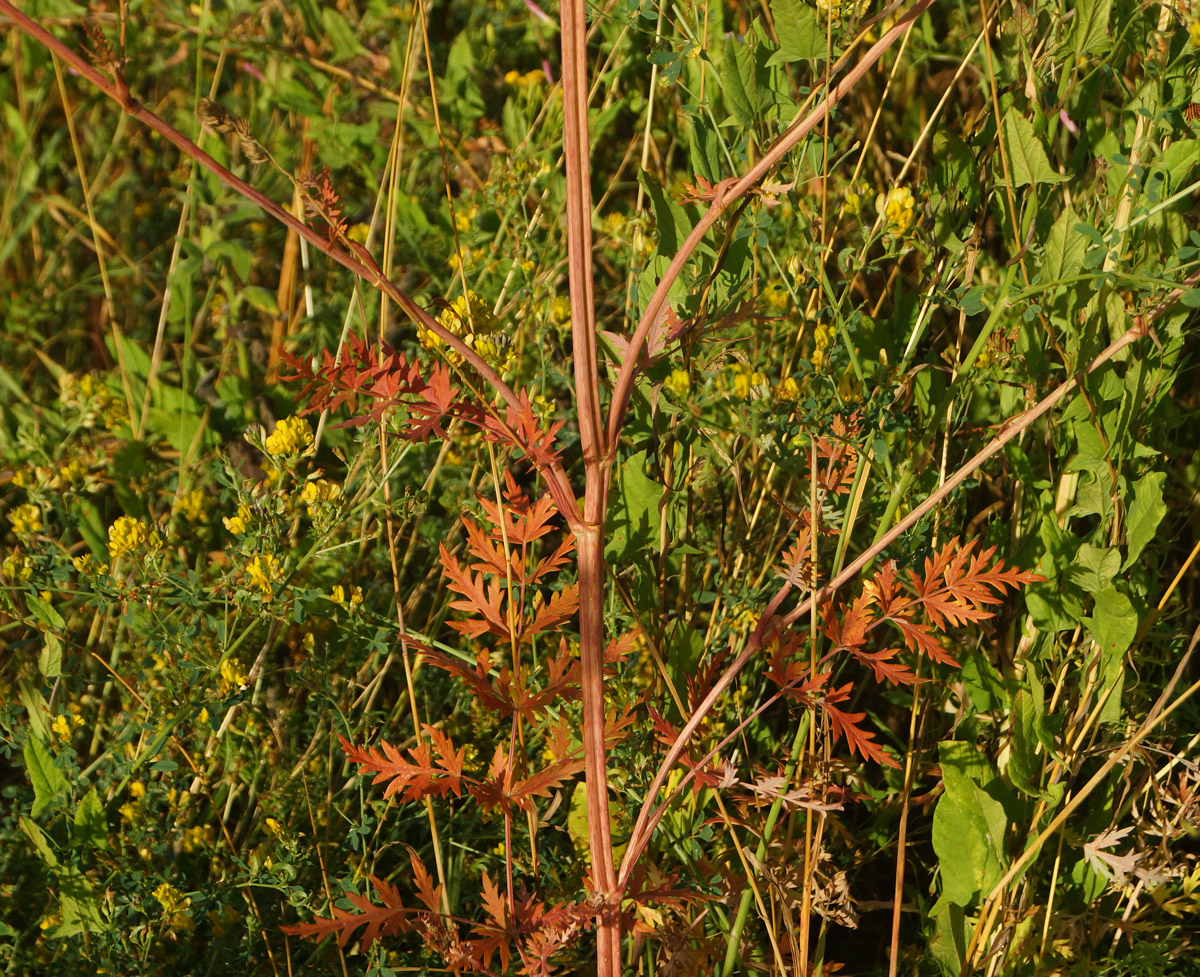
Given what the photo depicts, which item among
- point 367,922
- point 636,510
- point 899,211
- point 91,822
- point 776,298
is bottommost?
point 91,822

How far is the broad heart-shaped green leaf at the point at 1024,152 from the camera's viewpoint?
0.88 meters

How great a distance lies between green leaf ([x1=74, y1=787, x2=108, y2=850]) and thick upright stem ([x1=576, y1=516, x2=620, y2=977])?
23.7 inches

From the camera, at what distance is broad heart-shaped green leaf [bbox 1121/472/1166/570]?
0.96 m

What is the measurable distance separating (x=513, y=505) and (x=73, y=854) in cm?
64

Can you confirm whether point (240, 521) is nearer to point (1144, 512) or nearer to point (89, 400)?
point (89, 400)

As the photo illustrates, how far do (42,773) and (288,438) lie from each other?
437 millimetres

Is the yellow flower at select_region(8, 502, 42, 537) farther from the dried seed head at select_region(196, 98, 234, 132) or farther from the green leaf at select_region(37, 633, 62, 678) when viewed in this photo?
the dried seed head at select_region(196, 98, 234, 132)

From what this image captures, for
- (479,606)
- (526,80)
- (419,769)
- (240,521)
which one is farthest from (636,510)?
(526,80)

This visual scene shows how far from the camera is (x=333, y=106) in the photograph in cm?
166

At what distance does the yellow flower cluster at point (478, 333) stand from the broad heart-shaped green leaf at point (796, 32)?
0.32 m

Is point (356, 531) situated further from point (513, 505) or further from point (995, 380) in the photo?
point (995, 380)

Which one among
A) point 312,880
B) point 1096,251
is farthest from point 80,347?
point 1096,251

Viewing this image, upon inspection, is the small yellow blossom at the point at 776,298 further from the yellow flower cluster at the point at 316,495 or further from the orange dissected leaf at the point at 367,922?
the orange dissected leaf at the point at 367,922

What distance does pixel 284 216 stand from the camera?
65 cm
